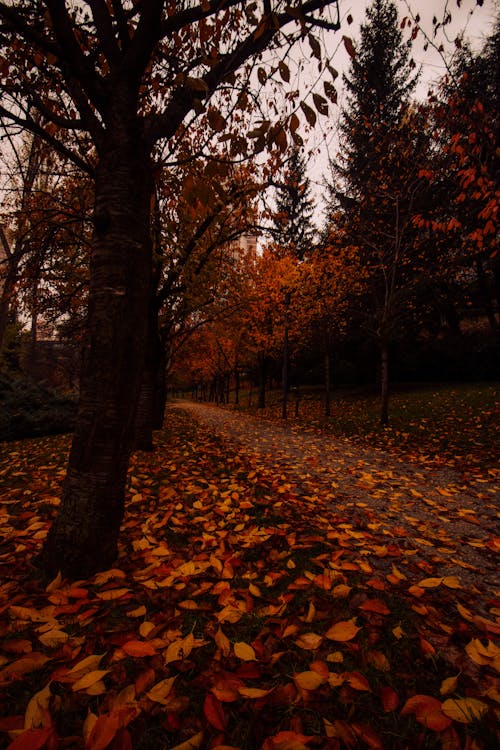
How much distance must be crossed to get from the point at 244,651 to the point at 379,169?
49.9ft

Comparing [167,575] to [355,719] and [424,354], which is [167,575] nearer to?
[355,719]

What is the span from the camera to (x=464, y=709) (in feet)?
4.71

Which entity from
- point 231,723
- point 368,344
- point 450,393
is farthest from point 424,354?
point 231,723

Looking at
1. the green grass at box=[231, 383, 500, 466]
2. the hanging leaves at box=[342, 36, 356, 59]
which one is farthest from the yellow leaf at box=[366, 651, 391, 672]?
the green grass at box=[231, 383, 500, 466]

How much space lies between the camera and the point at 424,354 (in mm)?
18703

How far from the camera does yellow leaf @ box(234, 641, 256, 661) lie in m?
1.67

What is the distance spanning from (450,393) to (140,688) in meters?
15.4

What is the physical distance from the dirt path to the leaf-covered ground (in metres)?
0.08

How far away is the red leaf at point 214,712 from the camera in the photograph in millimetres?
1327

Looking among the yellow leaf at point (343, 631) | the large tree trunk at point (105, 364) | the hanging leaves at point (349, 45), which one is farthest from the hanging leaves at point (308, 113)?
the yellow leaf at point (343, 631)

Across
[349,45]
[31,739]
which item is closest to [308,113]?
[349,45]

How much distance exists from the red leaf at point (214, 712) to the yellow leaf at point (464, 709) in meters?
0.97

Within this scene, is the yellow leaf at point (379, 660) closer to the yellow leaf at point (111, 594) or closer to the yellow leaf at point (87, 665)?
the yellow leaf at point (87, 665)

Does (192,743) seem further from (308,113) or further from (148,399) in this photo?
(148,399)
